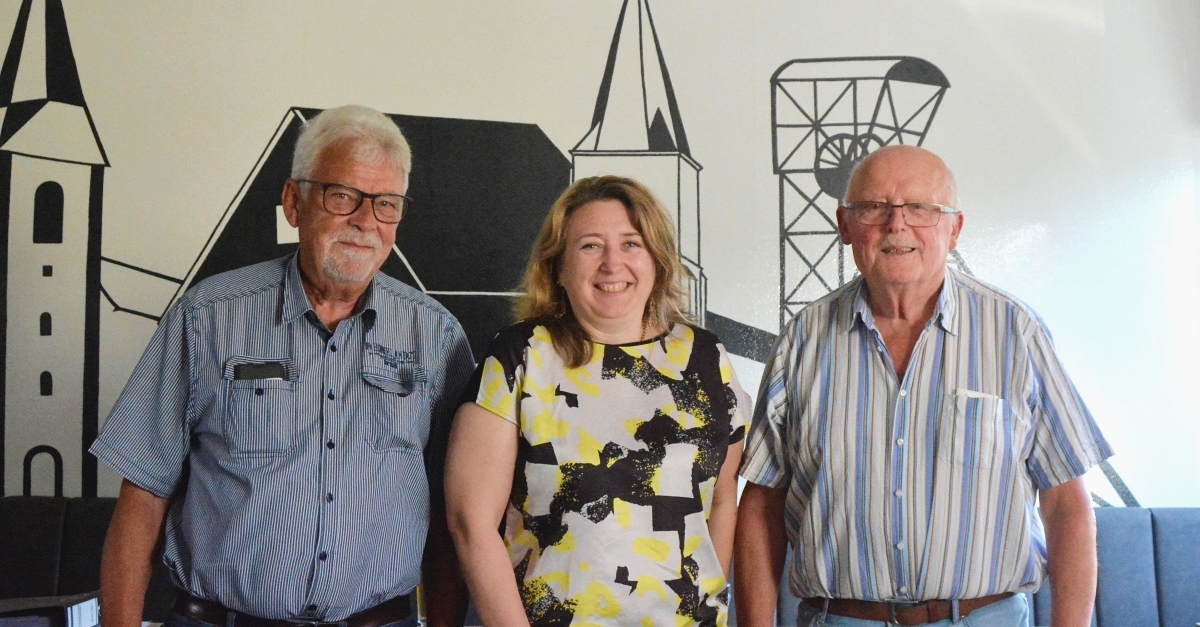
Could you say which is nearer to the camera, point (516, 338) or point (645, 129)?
point (516, 338)

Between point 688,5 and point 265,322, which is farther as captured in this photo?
point 688,5

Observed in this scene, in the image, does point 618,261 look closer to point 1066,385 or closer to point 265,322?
point 265,322

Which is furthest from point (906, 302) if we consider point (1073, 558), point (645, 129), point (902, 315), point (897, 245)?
point (645, 129)

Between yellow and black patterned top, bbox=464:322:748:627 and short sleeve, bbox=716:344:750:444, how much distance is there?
32mm

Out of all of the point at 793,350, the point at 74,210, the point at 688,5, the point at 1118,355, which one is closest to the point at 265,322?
the point at 793,350

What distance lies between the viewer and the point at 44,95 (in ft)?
10.5

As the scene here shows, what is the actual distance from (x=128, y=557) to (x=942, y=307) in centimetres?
180

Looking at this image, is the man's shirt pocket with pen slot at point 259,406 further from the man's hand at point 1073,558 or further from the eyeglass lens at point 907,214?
the man's hand at point 1073,558

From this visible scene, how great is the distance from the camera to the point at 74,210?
10.5 feet

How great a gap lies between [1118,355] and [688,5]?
1.97 m

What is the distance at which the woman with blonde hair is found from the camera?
5.70 feet

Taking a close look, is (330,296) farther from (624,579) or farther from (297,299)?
(624,579)

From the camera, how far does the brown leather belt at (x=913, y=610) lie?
1.89 metres

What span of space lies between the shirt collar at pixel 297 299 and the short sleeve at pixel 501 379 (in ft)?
1.09
